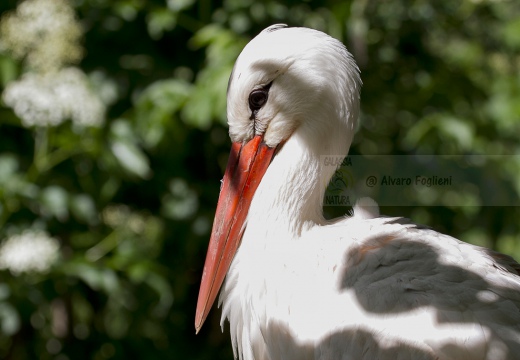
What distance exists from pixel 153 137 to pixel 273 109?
874 millimetres

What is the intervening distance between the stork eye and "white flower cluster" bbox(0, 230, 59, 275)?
110cm

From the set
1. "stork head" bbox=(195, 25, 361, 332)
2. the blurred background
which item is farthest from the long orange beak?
the blurred background

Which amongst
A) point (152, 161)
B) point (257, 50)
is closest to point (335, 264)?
point (257, 50)

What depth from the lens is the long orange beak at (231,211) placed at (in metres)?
2.00

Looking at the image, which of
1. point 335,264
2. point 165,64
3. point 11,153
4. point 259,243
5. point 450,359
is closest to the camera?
point 450,359

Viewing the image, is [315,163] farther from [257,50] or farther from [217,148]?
[217,148]

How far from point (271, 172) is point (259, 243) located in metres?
0.20

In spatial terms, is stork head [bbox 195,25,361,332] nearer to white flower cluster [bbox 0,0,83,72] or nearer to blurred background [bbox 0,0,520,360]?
blurred background [bbox 0,0,520,360]

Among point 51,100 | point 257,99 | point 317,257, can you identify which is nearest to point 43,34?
point 51,100

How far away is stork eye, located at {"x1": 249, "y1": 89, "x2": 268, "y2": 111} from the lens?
78.8 inches

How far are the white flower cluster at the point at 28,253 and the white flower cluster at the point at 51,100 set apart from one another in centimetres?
41

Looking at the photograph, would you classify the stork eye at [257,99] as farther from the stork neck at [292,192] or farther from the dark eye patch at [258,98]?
the stork neck at [292,192]

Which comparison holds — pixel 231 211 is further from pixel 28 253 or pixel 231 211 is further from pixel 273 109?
pixel 28 253

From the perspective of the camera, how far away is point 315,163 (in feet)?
6.48
